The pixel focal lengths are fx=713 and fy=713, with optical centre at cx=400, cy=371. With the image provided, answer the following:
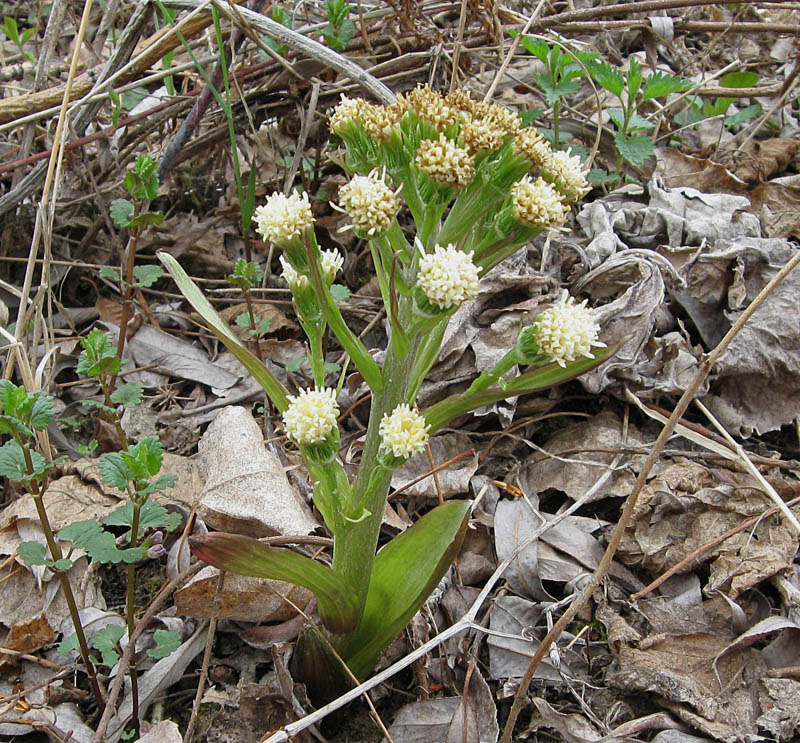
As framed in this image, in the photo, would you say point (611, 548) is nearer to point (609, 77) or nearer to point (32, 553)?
point (32, 553)

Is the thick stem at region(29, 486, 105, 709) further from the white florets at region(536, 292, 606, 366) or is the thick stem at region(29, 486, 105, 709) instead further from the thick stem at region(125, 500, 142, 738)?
the white florets at region(536, 292, 606, 366)

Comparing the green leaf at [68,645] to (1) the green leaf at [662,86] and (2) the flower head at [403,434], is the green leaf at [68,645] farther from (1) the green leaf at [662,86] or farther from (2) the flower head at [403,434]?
(1) the green leaf at [662,86]

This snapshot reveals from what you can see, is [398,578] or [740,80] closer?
[398,578]

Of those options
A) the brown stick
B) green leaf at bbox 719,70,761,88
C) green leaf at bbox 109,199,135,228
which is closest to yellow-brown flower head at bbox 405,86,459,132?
the brown stick

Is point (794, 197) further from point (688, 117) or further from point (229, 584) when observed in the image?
point (229, 584)

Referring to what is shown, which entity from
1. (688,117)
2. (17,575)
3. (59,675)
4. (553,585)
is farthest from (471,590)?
(688,117)

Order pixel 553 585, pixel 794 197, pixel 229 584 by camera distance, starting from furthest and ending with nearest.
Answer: pixel 794 197
pixel 553 585
pixel 229 584

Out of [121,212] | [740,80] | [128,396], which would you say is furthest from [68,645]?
[740,80]

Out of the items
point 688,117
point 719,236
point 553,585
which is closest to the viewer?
point 553,585
